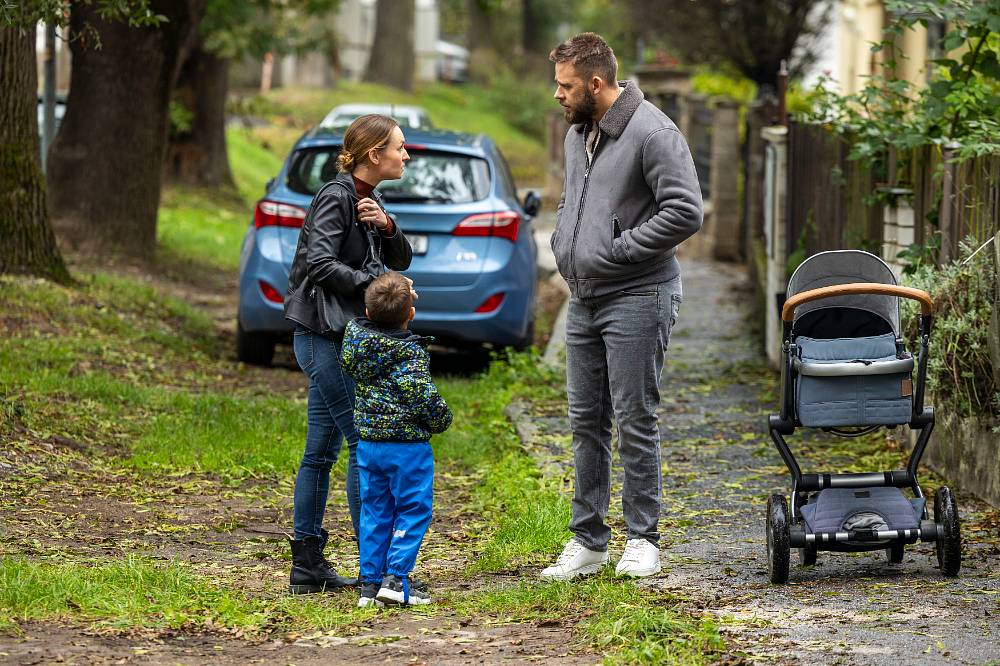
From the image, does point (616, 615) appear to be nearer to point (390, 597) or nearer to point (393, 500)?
point (390, 597)

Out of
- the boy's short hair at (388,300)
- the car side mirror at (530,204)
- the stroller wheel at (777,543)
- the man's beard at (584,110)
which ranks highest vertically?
the man's beard at (584,110)

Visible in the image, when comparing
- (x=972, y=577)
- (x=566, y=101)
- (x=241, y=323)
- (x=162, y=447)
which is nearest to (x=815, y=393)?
(x=972, y=577)

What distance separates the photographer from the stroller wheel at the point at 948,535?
5.36 meters

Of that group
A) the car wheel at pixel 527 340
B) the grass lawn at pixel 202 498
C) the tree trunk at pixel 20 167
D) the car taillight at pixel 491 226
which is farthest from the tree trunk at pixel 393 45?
the car taillight at pixel 491 226

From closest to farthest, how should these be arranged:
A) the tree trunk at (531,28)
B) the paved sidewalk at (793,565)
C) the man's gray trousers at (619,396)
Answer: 1. the paved sidewalk at (793,565)
2. the man's gray trousers at (619,396)
3. the tree trunk at (531,28)

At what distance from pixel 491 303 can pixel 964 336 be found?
12.9ft

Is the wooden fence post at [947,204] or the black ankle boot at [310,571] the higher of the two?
the wooden fence post at [947,204]

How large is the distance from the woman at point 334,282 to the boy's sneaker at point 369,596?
11.3 inches

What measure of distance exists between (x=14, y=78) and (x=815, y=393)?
7323 mm

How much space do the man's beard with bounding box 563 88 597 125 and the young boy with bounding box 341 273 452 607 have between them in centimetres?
88

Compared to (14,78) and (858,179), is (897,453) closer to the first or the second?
(858,179)

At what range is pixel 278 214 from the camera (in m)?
9.95

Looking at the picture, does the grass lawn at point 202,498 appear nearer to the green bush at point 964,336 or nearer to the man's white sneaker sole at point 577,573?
A: the man's white sneaker sole at point 577,573

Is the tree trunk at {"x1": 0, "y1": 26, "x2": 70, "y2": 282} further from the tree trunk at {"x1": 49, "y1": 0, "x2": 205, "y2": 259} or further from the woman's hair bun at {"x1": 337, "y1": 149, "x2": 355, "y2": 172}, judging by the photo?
the woman's hair bun at {"x1": 337, "y1": 149, "x2": 355, "y2": 172}
